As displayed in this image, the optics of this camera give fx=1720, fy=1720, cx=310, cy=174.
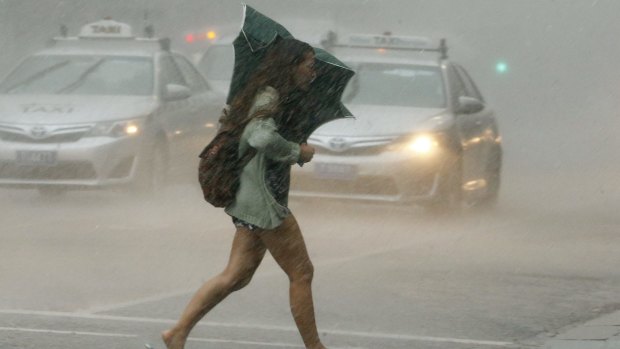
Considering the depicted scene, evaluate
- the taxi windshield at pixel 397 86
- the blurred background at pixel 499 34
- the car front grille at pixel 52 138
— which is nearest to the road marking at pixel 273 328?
the car front grille at pixel 52 138

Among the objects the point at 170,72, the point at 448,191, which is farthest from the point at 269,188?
the point at 170,72

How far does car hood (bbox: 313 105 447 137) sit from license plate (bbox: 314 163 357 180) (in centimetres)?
30

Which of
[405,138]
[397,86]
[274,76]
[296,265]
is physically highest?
[274,76]

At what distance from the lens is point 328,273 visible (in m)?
11.7

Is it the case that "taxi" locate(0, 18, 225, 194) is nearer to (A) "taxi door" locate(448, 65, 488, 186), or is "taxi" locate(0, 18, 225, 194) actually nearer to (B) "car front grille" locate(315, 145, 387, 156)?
(B) "car front grille" locate(315, 145, 387, 156)

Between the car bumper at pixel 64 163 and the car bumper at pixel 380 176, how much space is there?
1.87 meters

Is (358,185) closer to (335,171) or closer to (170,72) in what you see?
(335,171)

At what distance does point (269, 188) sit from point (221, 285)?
496 millimetres

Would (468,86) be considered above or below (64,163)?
above

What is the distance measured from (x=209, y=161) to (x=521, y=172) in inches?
619

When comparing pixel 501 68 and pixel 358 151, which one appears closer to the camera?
pixel 358 151

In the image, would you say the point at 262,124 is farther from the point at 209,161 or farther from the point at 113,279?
the point at 113,279

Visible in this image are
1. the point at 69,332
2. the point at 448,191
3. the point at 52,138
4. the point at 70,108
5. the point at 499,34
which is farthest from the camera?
the point at 499,34

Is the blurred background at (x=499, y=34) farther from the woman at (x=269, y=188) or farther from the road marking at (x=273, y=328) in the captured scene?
the woman at (x=269, y=188)
